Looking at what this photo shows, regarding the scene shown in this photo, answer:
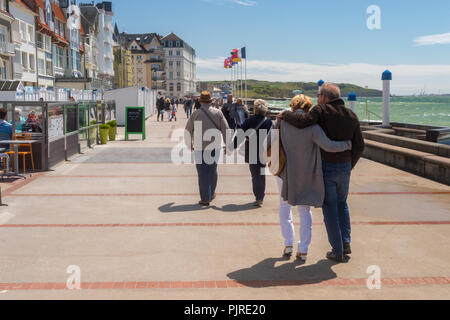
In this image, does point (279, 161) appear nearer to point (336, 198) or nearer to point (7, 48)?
point (336, 198)

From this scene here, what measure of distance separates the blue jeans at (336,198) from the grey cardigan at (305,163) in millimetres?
84

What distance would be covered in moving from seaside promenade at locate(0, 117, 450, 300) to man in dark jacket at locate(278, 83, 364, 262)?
371mm

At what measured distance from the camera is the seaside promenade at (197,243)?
4.83 m

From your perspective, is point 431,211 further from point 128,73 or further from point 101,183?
point 128,73

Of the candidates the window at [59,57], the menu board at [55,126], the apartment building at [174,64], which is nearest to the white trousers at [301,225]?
the menu board at [55,126]

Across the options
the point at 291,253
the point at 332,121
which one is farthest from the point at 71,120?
the point at 332,121

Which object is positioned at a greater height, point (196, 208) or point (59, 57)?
point (59, 57)

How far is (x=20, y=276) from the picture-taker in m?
5.16

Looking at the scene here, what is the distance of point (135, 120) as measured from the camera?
22344 millimetres

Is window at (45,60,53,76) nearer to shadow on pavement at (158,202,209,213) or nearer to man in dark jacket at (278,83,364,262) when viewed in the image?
shadow on pavement at (158,202,209,213)

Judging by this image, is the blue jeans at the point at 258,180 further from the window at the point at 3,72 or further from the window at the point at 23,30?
the window at the point at 23,30

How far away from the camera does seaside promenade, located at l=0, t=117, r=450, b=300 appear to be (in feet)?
15.8

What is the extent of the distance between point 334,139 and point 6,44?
4233cm

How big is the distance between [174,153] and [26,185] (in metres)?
6.62
